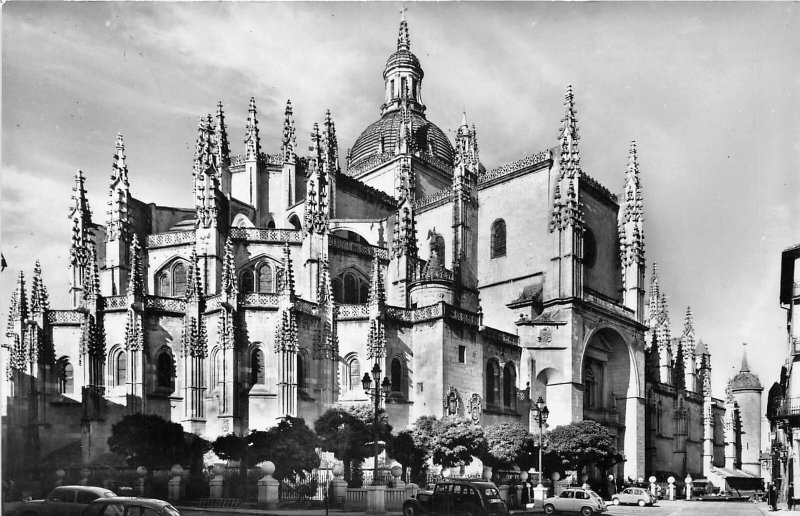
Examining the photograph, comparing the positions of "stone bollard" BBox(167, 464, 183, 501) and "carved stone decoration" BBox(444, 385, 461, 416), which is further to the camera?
"carved stone decoration" BBox(444, 385, 461, 416)

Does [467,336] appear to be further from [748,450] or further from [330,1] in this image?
[748,450]

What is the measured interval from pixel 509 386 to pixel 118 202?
857 inches

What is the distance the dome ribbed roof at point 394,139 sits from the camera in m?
60.8

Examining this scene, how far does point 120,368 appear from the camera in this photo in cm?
3622

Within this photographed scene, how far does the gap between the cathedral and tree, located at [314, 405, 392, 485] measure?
6.66ft

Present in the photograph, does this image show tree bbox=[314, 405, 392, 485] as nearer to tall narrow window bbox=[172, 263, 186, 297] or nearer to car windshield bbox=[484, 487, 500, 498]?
car windshield bbox=[484, 487, 500, 498]

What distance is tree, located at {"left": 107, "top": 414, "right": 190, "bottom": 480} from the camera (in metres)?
31.0

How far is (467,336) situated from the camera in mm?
38594

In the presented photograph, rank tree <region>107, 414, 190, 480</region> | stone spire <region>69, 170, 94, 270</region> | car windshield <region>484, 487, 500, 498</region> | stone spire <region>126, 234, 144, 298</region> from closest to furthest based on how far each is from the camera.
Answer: car windshield <region>484, 487, 500, 498</region>, tree <region>107, 414, 190, 480</region>, stone spire <region>126, 234, 144, 298</region>, stone spire <region>69, 170, 94, 270</region>

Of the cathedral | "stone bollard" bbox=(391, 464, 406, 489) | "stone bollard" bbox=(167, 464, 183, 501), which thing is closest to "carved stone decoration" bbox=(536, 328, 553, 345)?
the cathedral

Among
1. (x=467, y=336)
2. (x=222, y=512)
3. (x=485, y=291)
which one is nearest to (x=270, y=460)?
(x=222, y=512)

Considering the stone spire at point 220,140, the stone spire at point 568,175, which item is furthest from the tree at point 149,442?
the stone spire at point 568,175

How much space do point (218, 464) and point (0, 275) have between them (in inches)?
506

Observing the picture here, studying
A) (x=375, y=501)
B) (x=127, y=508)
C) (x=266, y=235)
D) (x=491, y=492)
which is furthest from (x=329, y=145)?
(x=127, y=508)
